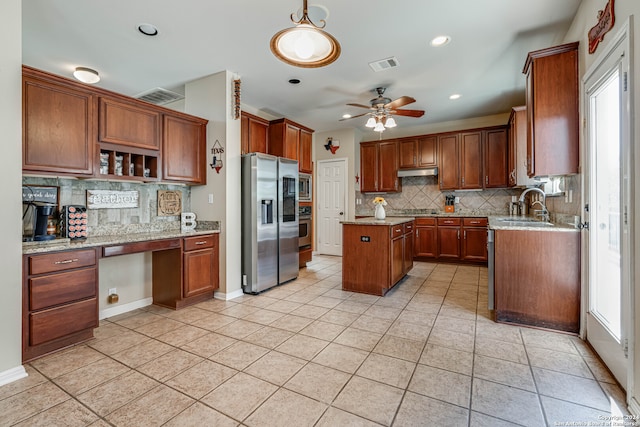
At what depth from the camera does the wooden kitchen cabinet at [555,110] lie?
257 centimetres

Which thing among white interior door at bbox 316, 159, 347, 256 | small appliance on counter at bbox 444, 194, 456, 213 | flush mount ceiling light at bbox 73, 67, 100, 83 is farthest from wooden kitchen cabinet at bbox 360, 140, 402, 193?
flush mount ceiling light at bbox 73, 67, 100, 83

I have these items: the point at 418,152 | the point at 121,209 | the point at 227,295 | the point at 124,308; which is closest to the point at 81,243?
the point at 121,209

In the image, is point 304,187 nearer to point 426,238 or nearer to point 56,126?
point 426,238

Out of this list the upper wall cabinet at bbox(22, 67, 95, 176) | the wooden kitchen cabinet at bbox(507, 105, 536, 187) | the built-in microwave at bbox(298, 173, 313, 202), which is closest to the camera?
the upper wall cabinet at bbox(22, 67, 95, 176)

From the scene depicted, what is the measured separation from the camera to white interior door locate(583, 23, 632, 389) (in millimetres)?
1761

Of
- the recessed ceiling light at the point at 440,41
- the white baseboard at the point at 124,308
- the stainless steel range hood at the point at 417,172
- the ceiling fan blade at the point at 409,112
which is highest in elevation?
the recessed ceiling light at the point at 440,41

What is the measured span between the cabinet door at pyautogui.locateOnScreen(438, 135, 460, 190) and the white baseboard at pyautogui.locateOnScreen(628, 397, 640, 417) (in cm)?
454

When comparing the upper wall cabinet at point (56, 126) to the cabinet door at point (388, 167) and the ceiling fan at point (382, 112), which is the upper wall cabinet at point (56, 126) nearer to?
the ceiling fan at point (382, 112)

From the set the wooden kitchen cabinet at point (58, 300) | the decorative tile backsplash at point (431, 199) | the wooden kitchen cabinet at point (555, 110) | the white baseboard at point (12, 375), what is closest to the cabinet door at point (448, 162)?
the decorative tile backsplash at point (431, 199)

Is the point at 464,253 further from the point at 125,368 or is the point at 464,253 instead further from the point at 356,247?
the point at 125,368

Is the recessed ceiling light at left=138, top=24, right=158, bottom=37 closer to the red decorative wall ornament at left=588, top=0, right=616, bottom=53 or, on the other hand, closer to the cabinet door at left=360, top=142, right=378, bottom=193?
the red decorative wall ornament at left=588, top=0, right=616, bottom=53

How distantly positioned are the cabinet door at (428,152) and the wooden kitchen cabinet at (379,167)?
51 cm

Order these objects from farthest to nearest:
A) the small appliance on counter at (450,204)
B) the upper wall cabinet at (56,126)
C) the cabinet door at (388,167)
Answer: the cabinet door at (388,167) < the small appliance on counter at (450,204) < the upper wall cabinet at (56,126)

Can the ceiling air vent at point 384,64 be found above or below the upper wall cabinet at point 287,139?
above
